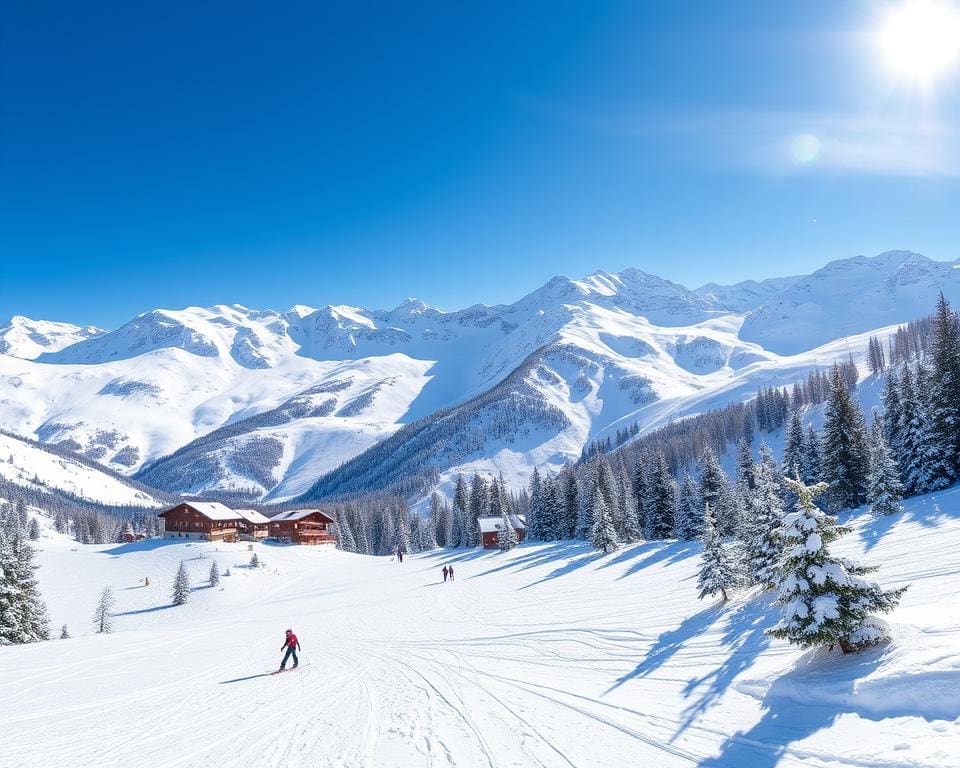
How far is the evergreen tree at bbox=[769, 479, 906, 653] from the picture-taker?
37.0ft

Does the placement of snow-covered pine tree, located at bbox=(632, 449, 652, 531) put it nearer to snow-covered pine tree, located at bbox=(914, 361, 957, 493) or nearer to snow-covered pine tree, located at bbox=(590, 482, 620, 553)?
snow-covered pine tree, located at bbox=(590, 482, 620, 553)

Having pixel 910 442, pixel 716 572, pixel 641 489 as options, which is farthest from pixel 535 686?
pixel 641 489

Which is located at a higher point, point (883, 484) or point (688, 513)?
point (883, 484)

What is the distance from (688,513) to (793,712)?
45.1 metres

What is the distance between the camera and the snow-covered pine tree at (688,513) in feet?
167

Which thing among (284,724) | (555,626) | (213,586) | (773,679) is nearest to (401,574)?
(213,586)

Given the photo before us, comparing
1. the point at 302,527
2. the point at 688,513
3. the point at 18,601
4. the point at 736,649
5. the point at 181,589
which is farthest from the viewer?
the point at 302,527

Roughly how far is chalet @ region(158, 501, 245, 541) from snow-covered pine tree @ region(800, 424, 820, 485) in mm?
79199

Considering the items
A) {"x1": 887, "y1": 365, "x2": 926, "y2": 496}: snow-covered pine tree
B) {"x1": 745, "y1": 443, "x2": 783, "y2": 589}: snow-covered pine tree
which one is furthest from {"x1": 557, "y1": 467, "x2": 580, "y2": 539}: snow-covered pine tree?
{"x1": 745, "y1": 443, "x2": 783, "y2": 589}: snow-covered pine tree

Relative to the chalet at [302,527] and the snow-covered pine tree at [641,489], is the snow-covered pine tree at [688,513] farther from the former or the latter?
the chalet at [302,527]

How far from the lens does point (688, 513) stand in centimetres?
5247

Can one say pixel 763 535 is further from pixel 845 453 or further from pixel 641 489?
pixel 641 489

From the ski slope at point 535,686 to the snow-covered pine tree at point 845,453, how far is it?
10.5 m

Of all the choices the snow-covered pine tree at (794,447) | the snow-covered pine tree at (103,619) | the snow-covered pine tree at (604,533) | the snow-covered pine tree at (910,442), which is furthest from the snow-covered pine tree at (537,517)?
the snow-covered pine tree at (103,619)
